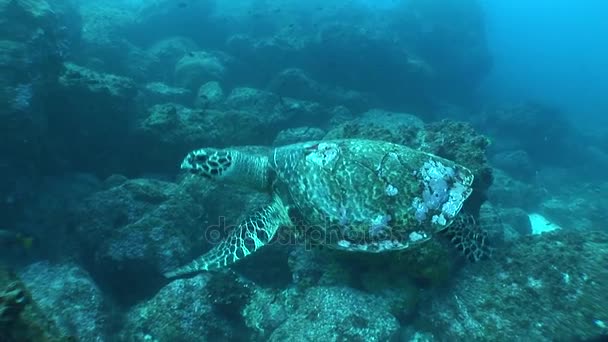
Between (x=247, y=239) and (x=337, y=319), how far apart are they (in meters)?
1.77

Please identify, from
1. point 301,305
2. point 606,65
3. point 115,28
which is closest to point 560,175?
point 301,305

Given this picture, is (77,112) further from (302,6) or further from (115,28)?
(302,6)

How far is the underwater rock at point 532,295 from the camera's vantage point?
14.4 feet

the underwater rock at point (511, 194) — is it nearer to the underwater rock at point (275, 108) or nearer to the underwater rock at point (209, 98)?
the underwater rock at point (275, 108)

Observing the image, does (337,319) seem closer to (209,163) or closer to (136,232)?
(209,163)

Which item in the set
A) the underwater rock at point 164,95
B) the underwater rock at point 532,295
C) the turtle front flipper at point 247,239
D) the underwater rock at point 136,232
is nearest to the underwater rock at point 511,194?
the underwater rock at point 532,295

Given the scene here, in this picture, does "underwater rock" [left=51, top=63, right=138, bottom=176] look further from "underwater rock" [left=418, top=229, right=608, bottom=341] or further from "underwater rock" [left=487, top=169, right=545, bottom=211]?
"underwater rock" [left=487, top=169, right=545, bottom=211]

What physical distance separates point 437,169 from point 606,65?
129 metres

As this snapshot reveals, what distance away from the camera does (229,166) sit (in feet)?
18.3

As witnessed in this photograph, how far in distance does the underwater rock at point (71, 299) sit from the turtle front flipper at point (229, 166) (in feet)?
7.86

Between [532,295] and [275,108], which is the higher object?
[275,108]

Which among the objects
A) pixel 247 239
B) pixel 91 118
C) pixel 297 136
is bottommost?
pixel 247 239

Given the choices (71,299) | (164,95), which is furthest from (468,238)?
(164,95)

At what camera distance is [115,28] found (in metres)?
18.9
